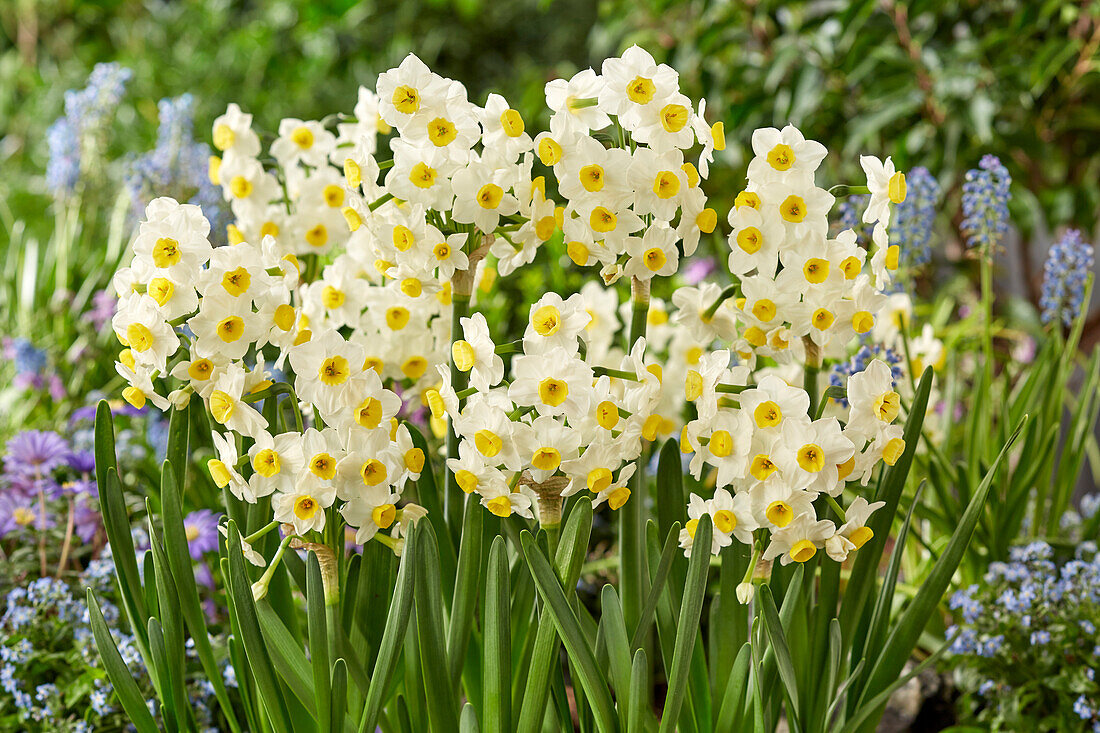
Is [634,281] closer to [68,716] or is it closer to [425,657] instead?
[425,657]

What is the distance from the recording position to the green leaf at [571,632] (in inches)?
27.8

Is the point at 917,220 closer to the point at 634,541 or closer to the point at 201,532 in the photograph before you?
the point at 634,541

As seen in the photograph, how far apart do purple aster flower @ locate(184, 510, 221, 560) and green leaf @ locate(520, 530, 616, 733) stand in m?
0.63

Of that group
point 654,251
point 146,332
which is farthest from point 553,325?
point 146,332

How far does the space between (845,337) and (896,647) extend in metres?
0.30

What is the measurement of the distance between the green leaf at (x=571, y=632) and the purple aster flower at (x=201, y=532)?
63cm

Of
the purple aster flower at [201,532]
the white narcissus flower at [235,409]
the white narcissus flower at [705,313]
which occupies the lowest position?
the purple aster flower at [201,532]

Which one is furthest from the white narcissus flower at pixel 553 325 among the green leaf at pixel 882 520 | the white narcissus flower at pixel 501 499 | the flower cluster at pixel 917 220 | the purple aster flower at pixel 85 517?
the purple aster flower at pixel 85 517

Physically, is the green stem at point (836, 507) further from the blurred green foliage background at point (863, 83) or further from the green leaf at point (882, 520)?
the blurred green foliage background at point (863, 83)

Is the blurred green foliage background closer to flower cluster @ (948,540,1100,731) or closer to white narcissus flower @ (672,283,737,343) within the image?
flower cluster @ (948,540,1100,731)

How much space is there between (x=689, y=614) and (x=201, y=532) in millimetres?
730

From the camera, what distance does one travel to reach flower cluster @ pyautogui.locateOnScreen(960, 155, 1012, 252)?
3.94ft

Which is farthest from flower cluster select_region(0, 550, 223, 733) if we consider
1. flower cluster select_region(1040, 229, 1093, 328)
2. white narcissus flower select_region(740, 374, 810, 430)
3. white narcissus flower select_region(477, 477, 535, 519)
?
flower cluster select_region(1040, 229, 1093, 328)

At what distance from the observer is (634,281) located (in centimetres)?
86
